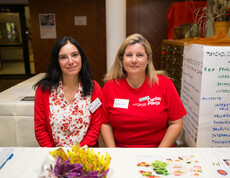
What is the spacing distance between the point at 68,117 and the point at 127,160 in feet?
2.21

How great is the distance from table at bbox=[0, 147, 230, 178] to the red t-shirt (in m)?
0.39

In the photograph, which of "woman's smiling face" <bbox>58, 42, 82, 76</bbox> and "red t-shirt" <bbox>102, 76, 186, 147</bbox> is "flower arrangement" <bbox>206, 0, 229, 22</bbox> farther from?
"woman's smiling face" <bbox>58, 42, 82, 76</bbox>

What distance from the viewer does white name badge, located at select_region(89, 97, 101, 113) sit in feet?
5.48

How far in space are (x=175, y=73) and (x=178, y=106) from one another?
1.31m

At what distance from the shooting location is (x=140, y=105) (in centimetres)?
160

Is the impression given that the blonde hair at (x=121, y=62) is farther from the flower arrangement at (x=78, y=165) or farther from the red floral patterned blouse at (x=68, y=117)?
the flower arrangement at (x=78, y=165)

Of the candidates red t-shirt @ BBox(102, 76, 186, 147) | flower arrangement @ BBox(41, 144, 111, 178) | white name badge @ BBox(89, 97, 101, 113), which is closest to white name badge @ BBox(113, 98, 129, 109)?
red t-shirt @ BBox(102, 76, 186, 147)

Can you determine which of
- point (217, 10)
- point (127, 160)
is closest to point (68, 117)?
point (127, 160)

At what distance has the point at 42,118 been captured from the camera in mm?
1675

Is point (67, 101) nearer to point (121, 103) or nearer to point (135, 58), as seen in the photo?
point (121, 103)

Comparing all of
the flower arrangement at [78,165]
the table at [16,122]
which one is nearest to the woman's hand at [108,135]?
the flower arrangement at [78,165]

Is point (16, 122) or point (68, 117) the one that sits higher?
point (68, 117)

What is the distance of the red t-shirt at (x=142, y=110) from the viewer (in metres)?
1.60

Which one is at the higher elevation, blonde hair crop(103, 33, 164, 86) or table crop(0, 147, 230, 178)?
blonde hair crop(103, 33, 164, 86)
